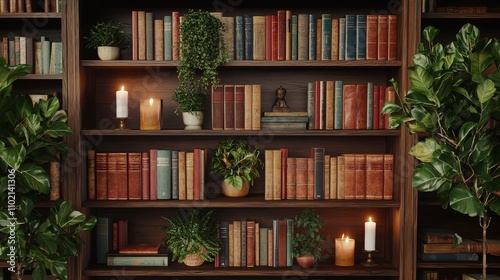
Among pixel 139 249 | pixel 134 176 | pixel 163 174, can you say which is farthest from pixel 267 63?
pixel 139 249

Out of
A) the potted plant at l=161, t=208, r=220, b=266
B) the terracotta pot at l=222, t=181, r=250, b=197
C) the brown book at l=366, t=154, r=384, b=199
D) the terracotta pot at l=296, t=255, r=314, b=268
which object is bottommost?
the terracotta pot at l=296, t=255, r=314, b=268

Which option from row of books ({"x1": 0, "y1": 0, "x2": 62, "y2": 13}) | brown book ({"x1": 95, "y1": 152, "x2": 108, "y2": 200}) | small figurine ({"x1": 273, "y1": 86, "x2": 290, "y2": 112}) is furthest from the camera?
small figurine ({"x1": 273, "y1": 86, "x2": 290, "y2": 112})

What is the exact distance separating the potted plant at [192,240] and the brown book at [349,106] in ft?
2.95

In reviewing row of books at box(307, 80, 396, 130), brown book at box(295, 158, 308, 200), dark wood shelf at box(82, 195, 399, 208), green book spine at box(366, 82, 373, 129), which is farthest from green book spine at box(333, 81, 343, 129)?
dark wood shelf at box(82, 195, 399, 208)

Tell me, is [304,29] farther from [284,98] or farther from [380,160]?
[380,160]

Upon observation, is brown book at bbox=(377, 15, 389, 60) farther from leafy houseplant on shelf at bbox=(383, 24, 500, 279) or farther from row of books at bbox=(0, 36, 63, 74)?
row of books at bbox=(0, 36, 63, 74)

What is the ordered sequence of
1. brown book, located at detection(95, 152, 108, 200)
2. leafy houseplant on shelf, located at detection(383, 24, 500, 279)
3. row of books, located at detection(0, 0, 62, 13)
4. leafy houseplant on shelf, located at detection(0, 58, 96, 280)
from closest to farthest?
leafy houseplant on shelf, located at detection(383, 24, 500, 279), leafy houseplant on shelf, located at detection(0, 58, 96, 280), row of books, located at detection(0, 0, 62, 13), brown book, located at detection(95, 152, 108, 200)

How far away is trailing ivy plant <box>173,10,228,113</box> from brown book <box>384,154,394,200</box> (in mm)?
1005

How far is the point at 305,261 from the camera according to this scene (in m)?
2.98

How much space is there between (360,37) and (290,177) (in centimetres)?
84

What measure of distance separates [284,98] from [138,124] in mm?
856

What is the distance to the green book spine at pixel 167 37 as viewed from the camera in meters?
2.97

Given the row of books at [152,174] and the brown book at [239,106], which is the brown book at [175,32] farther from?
the row of books at [152,174]

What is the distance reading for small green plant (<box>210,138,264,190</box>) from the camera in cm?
299
